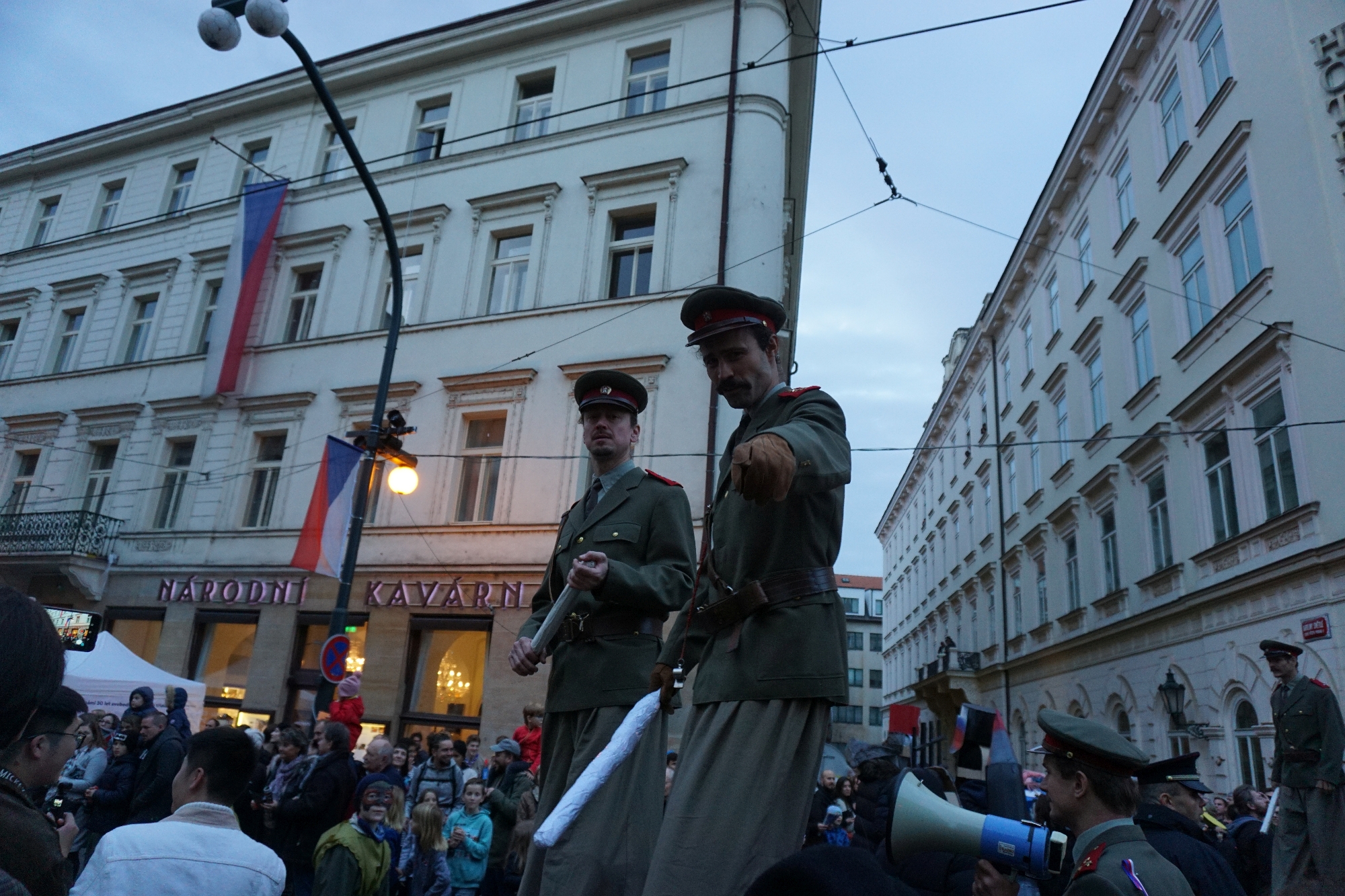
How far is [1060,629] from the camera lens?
24281 mm

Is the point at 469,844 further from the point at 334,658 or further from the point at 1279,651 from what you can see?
the point at 1279,651

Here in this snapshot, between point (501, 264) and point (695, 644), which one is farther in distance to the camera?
point (501, 264)

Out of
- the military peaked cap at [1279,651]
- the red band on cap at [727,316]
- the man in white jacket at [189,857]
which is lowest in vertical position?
the man in white jacket at [189,857]

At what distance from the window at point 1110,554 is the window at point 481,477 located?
13603 millimetres

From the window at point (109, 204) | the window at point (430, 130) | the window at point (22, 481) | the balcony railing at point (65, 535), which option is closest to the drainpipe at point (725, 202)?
the window at point (430, 130)

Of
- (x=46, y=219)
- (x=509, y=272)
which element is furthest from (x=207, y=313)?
(x=46, y=219)

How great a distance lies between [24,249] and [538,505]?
17831 millimetres

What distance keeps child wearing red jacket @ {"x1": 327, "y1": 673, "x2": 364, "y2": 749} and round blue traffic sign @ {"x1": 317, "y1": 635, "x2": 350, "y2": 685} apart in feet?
0.44

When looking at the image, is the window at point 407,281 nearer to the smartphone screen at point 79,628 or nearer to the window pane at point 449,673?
the window pane at point 449,673

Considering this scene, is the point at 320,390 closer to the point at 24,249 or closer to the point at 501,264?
the point at 501,264

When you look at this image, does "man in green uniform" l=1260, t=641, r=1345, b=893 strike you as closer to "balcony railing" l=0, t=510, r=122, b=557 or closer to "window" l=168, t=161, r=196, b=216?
"balcony railing" l=0, t=510, r=122, b=557

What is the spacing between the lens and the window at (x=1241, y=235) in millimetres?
14688

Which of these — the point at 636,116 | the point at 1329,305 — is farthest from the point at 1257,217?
the point at 636,116

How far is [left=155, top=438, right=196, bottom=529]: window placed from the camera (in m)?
19.4
